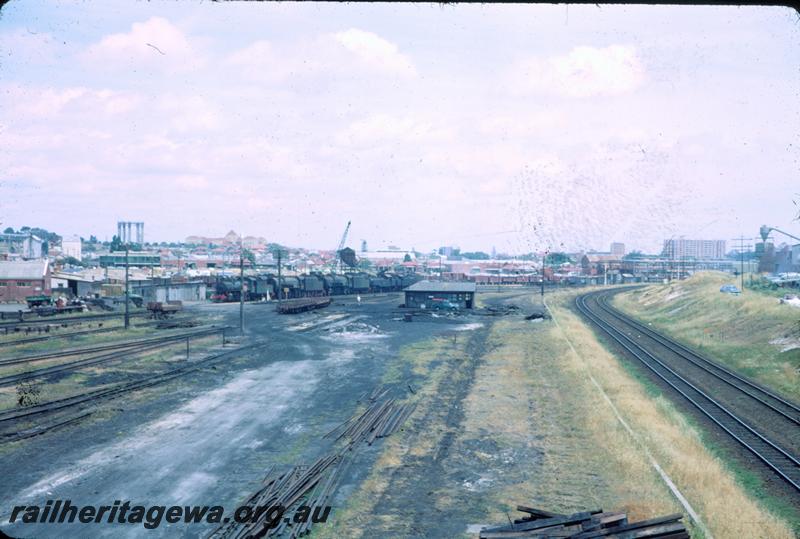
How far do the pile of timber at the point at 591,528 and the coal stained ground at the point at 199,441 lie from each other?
5.90 m

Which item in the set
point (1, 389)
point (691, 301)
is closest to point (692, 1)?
point (1, 389)

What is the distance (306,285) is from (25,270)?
31244 millimetres

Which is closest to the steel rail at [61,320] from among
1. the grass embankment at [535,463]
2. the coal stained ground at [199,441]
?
the coal stained ground at [199,441]

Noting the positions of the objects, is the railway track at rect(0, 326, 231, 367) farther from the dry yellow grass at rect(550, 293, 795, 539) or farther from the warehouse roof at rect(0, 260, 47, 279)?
the warehouse roof at rect(0, 260, 47, 279)

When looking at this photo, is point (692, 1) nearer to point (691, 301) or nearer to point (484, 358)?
point (484, 358)

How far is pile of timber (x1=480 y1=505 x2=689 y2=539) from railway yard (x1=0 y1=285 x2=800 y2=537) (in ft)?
0.18

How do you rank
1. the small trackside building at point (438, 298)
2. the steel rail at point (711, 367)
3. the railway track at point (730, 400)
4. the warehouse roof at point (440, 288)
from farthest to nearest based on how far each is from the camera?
the warehouse roof at point (440, 288), the small trackside building at point (438, 298), the steel rail at point (711, 367), the railway track at point (730, 400)

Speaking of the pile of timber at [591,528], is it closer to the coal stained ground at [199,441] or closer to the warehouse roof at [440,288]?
the coal stained ground at [199,441]

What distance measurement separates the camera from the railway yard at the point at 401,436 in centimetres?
1285

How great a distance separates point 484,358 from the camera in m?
33.8

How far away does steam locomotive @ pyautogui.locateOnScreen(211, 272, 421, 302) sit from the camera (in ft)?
233

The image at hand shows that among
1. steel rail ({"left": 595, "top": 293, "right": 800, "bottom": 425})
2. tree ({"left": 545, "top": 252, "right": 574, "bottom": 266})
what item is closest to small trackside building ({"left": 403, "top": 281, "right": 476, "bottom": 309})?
steel rail ({"left": 595, "top": 293, "right": 800, "bottom": 425})

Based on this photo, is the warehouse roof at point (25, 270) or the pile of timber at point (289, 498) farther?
the warehouse roof at point (25, 270)

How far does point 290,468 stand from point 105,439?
627cm
